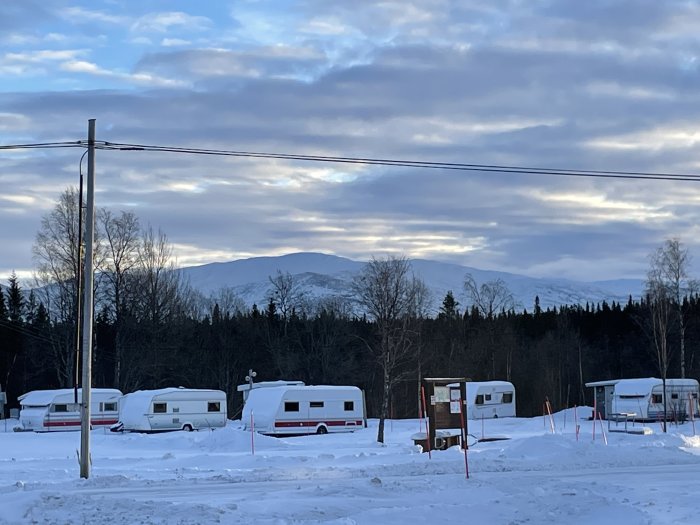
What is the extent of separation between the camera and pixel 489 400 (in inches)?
2226

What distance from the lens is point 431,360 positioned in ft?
224

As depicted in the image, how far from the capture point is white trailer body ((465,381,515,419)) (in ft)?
182

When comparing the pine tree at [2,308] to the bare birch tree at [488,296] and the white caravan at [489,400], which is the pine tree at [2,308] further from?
the bare birch tree at [488,296]

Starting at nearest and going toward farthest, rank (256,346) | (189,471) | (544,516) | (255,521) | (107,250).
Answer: (255,521), (544,516), (189,471), (107,250), (256,346)

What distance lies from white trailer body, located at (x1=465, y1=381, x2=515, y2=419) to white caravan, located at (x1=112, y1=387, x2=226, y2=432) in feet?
53.3

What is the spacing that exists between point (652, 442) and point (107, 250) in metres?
42.2

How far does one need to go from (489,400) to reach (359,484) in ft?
131

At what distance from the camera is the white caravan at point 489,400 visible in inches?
2179

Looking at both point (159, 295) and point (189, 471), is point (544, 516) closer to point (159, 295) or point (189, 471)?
point (189, 471)

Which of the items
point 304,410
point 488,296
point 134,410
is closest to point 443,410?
point 304,410

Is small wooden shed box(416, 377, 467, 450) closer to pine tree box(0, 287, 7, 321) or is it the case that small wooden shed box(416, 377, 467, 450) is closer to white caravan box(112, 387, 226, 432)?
white caravan box(112, 387, 226, 432)

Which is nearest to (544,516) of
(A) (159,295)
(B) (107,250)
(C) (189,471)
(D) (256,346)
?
(C) (189,471)

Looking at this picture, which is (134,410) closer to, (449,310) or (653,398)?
(653,398)

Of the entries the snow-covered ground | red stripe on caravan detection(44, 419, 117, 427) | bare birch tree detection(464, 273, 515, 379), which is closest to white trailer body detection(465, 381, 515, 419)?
red stripe on caravan detection(44, 419, 117, 427)
